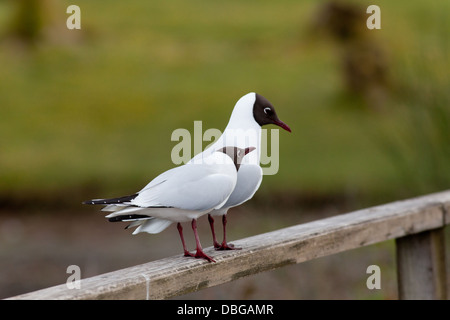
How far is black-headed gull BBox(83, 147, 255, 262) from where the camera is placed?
1782 mm

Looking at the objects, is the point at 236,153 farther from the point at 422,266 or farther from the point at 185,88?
the point at 185,88

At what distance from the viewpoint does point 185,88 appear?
8852 mm

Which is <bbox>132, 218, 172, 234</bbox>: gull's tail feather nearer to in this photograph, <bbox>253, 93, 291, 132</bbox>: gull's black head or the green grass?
<bbox>253, 93, 291, 132</bbox>: gull's black head

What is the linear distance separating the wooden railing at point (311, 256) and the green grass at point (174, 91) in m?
3.41

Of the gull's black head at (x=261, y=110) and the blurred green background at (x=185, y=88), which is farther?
the blurred green background at (x=185, y=88)

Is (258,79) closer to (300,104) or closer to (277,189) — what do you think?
(300,104)

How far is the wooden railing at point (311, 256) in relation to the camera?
1881 mm

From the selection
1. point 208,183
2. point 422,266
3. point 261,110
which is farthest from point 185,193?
point 422,266

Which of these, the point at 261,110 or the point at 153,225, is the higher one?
the point at 261,110

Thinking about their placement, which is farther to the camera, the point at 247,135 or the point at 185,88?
the point at 185,88

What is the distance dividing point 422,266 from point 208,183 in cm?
149

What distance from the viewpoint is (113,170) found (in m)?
7.54

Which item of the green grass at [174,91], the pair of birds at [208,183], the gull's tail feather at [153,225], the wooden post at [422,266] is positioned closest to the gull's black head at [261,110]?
the pair of birds at [208,183]

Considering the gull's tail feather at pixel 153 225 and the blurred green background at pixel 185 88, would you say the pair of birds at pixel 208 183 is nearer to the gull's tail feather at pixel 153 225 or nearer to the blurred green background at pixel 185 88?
the gull's tail feather at pixel 153 225
